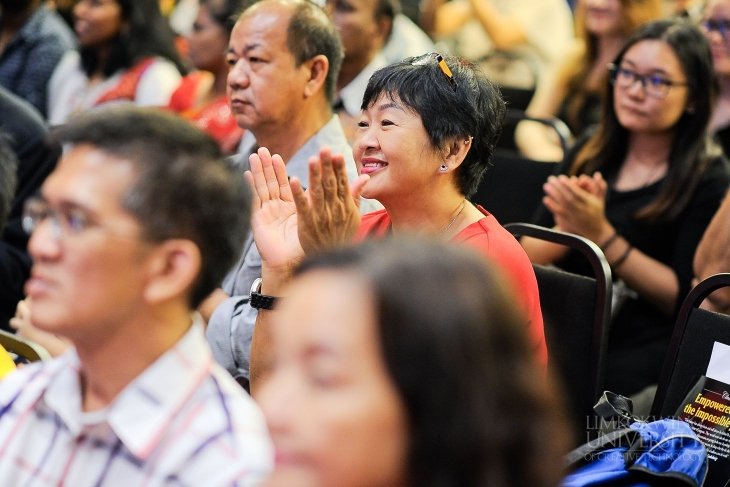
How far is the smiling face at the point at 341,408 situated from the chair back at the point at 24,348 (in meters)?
0.99

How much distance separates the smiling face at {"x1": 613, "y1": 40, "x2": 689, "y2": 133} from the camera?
2928 mm

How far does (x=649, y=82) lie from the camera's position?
2953 millimetres

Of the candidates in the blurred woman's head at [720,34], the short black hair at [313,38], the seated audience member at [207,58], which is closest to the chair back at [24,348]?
the short black hair at [313,38]

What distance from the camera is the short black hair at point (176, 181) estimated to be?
122 centimetres

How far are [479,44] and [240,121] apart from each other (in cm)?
313

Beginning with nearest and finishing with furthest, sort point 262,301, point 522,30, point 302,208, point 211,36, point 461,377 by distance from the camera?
point 461,377
point 302,208
point 262,301
point 211,36
point 522,30

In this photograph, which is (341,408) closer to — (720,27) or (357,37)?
(720,27)

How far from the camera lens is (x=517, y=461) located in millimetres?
896

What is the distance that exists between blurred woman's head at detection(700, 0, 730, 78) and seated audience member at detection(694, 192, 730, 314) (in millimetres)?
1250

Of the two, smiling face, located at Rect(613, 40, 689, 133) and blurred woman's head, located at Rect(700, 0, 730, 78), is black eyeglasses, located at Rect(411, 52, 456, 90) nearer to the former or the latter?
smiling face, located at Rect(613, 40, 689, 133)

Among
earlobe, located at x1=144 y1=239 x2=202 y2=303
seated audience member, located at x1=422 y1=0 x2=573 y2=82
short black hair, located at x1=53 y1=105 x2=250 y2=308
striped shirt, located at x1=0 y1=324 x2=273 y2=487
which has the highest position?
short black hair, located at x1=53 y1=105 x2=250 y2=308

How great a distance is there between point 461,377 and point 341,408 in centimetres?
11

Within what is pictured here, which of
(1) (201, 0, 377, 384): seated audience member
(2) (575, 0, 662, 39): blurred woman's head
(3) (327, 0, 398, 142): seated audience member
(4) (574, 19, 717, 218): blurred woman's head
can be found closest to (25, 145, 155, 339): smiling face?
(1) (201, 0, 377, 384): seated audience member

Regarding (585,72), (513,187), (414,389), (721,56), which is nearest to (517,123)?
(585,72)
